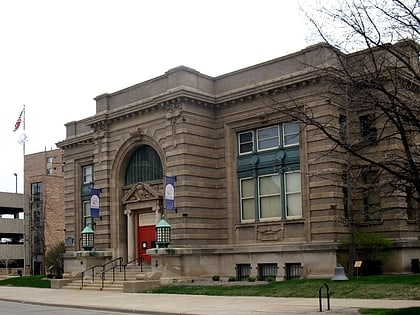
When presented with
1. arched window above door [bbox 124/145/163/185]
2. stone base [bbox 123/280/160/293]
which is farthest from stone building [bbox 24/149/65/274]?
stone base [bbox 123/280/160/293]

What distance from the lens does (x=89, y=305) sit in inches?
954

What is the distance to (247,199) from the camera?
34.5m

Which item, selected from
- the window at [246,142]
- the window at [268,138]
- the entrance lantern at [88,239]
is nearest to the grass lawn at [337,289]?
the window at [268,138]

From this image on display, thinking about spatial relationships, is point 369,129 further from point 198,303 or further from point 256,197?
point 256,197

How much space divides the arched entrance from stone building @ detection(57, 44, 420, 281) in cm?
7

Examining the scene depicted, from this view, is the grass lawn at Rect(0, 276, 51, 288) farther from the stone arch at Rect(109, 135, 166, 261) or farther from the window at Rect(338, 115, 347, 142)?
the window at Rect(338, 115, 347, 142)

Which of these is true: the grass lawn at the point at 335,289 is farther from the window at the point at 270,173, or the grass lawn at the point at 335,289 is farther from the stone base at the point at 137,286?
the window at the point at 270,173

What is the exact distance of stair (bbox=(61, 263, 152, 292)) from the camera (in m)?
32.1

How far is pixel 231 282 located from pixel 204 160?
720 cm

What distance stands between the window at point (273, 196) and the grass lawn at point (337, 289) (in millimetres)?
5387

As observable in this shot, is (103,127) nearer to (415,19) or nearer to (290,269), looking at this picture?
(290,269)

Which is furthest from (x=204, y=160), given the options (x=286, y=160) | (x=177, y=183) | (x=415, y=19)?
(x=415, y=19)

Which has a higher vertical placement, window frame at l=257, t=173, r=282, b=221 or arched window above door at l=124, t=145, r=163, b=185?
arched window above door at l=124, t=145, r=163, b=185

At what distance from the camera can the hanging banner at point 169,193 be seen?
3301 cm
